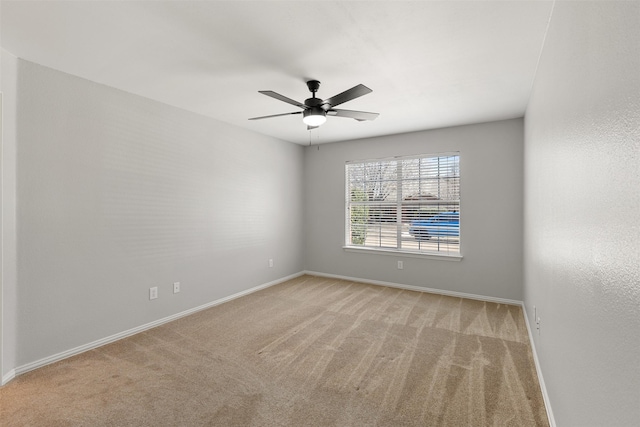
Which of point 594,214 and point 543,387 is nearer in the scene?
point 594,214

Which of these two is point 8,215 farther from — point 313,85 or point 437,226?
point 437,226

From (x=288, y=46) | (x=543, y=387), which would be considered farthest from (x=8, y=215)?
(x=543, y=387)

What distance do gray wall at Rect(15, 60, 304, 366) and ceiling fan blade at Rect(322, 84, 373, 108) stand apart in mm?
2108

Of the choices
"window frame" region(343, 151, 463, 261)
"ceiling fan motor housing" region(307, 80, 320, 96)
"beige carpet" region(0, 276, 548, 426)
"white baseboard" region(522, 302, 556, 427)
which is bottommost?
"beige carpet" region(0, 276, 548, 426)

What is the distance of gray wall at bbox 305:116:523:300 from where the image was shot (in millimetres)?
4086

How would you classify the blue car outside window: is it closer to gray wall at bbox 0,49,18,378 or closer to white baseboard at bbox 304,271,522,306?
white baseboard at bbox 304,271,522,306

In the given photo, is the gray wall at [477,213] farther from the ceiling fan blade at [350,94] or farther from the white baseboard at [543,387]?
the ceiling fan blade at [350,94]

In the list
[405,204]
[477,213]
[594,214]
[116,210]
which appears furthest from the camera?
[405,204]

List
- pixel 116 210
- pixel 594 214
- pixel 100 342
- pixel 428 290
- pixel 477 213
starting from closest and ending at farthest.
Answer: pixel 594 214, pixel 100 342, pixel 116 210, pixel 477 213, pixel 428 290

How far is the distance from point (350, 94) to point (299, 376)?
226cm

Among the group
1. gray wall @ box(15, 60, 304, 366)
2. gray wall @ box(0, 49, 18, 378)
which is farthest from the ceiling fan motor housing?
gray wall @ box(0, 49, 18, 378)

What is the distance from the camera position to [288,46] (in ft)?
7.29

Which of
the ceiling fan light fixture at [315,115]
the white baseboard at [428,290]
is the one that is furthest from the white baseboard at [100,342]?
the ceiling fan light fixture at [315,115]

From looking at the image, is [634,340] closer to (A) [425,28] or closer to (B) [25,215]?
(A) [425,28]
